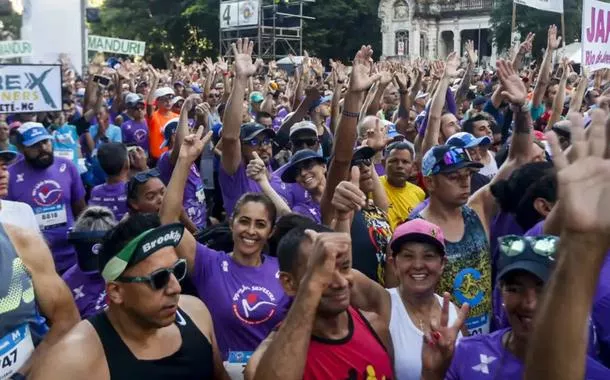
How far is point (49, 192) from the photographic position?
18.3ft

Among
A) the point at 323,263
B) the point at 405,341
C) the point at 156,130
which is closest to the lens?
the point at 323,263

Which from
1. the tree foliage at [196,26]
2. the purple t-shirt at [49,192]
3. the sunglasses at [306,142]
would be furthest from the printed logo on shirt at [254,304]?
the tree foliage at [196,26]

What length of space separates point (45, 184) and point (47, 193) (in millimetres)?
76

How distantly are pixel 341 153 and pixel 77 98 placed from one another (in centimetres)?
903

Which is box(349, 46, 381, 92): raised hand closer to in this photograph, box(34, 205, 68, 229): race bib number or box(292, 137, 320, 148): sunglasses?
box(292, 137, 320, 148): sunglasses

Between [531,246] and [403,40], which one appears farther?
[403,40]

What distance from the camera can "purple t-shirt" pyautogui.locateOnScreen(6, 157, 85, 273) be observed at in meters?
5.47

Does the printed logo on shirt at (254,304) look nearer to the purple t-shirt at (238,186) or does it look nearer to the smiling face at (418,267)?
the smiling face at (418,267)


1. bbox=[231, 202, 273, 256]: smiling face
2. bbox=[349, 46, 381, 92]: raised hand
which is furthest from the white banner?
bbox=[231, 202, 273, 256]: smiling face

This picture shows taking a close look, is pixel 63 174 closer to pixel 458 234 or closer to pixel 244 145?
pixel 244 145

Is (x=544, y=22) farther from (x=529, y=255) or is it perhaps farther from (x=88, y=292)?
(x=529, y=255)

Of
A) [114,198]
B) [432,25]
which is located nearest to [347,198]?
[114,198]

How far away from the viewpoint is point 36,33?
10.4 m

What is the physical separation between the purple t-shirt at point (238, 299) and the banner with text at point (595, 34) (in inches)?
242
